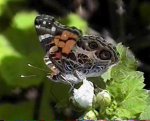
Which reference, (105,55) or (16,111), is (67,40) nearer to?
(105,55)

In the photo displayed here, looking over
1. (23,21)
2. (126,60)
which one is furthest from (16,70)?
(126,60)

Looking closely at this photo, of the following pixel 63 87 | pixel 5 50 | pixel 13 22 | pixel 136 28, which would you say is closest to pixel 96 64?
pixel 63 87

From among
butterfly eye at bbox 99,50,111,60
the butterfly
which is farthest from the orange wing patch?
butterfly eye at bbox 99,50,111,60

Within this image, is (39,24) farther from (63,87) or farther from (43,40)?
(63,87)

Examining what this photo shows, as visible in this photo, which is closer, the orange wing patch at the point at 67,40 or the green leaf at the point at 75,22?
the orange wing patch at the point at 67,40

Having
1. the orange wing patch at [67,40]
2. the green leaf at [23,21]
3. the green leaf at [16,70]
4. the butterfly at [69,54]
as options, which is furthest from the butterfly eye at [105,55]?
the green leaf at [23,21]

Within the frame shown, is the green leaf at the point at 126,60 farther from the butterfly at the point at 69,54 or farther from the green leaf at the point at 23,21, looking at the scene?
the green leaf at the point at 23,21

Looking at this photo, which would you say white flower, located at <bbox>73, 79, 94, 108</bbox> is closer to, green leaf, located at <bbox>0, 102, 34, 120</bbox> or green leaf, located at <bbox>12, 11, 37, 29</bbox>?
green leaf, located at <bbox>0, 102, 34, 120</bbox>
